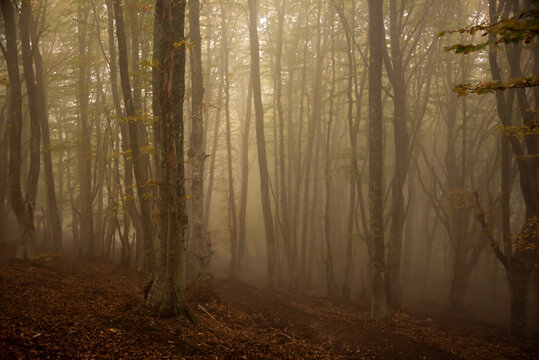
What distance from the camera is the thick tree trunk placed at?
981 centimetres

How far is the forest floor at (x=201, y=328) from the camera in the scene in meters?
4.97

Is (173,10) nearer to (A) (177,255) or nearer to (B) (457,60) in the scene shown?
(A) (177,255)

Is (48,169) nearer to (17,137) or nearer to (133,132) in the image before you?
(17,137)

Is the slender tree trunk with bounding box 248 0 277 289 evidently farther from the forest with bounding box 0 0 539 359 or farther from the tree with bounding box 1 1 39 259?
the tree with bounding box 1 1 39 259

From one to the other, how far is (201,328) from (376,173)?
6266 mm

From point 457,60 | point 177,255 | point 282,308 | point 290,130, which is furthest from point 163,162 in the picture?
point 457,60

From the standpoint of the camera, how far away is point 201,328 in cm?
664

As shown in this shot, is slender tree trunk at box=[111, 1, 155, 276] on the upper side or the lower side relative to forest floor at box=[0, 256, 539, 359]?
upper

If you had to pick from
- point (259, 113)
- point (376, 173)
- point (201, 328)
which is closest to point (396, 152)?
point (376, 173)

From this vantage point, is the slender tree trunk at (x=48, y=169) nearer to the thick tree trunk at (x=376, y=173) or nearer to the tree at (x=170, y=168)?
the tree at (x=170, y=168)

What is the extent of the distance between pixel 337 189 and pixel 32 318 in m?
19.1

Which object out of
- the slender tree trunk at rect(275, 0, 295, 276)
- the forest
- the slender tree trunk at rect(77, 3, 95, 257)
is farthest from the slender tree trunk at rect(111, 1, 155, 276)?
the slender tree trunk at rect(275, 0, 295, 276)

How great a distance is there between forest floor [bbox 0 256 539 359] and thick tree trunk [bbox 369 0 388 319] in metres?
0.89

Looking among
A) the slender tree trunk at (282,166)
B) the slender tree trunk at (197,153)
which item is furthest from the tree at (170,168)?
the slender tree trunk at (282,166)
